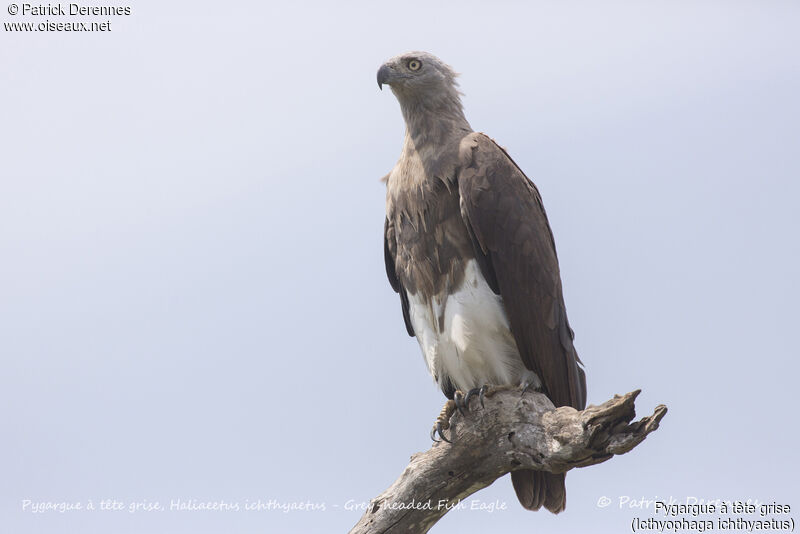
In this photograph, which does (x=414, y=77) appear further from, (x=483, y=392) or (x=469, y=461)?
(x=469, y=461)

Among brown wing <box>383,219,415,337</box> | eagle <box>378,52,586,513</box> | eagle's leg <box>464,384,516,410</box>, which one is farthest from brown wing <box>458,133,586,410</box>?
brown wing <box>383,219,415,337</box>

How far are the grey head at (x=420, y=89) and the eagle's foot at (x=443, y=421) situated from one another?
2288 mm

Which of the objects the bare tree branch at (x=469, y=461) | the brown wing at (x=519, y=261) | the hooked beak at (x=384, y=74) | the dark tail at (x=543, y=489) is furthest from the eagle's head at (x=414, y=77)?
the dark tail at (x=543, y=489)

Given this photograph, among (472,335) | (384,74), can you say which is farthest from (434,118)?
(472,335)

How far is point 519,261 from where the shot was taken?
22.4 ft

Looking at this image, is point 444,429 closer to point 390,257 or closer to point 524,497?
point 524,497

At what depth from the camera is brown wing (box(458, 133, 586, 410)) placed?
6.76 m

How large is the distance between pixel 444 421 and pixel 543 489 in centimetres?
103

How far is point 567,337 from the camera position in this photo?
7.05 m

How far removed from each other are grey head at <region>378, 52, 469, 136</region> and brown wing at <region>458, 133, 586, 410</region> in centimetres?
47

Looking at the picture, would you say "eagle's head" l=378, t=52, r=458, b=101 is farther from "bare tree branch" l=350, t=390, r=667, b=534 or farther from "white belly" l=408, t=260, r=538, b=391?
"bare tree branch" l=350, t=390, r=667, b=534

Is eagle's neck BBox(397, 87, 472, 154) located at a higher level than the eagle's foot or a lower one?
higher

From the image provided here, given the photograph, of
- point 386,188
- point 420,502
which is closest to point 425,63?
point 386,188

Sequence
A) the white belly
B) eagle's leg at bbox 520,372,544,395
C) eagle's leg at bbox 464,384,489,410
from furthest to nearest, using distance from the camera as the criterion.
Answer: eagle's leg at bbox 520,372,544,395 < the white belly < eagle's leg at bbox 464,384,489,410
